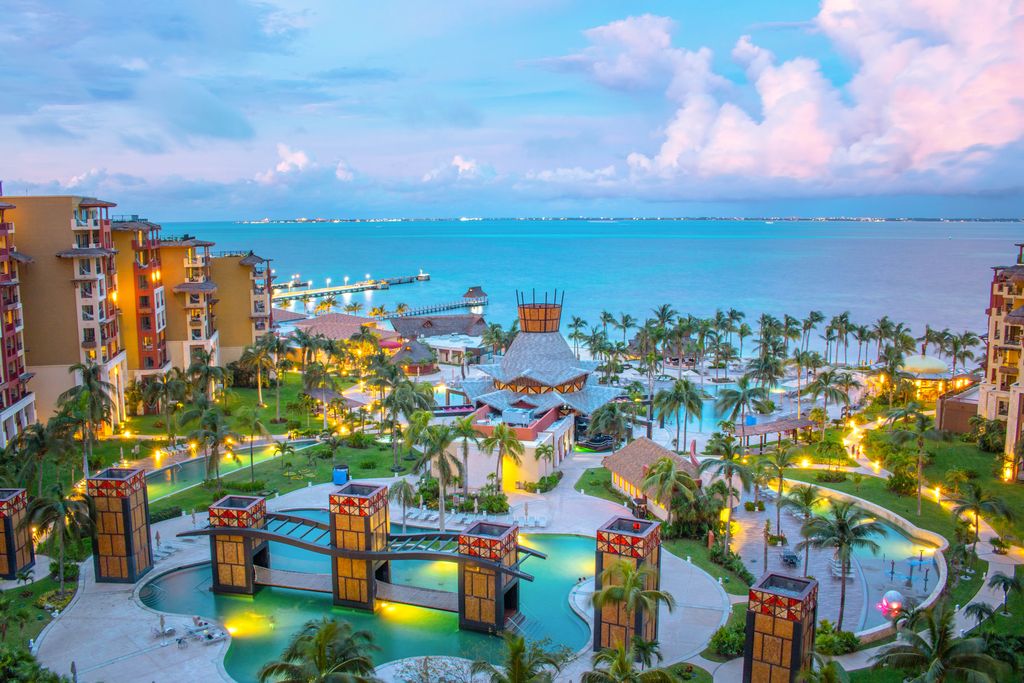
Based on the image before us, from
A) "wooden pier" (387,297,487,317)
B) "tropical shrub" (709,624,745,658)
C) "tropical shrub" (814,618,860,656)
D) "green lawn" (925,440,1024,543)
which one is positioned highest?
"wooden pier" (387,297,487,317)

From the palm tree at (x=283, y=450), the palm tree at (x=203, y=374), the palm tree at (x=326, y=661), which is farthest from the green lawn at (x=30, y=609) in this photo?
the palm tree at (x=203, y=374)

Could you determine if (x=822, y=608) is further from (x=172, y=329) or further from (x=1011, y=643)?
(x=172, y=329)

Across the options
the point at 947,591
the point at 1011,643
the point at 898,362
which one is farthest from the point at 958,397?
the point at 1011,643

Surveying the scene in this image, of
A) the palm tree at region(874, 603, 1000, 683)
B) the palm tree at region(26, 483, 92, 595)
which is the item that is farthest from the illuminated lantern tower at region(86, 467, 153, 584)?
the palm tree at region(874, 603, 1000, 683)

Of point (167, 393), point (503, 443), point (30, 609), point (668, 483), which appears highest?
point (167, 393)

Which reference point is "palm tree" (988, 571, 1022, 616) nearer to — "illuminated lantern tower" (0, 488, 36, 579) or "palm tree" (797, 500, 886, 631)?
"palm tree" (797, 500, 886, 631)

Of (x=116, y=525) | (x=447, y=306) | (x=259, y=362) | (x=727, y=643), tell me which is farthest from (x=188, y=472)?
(x=447, y=306)

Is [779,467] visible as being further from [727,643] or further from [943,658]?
[943,658]
